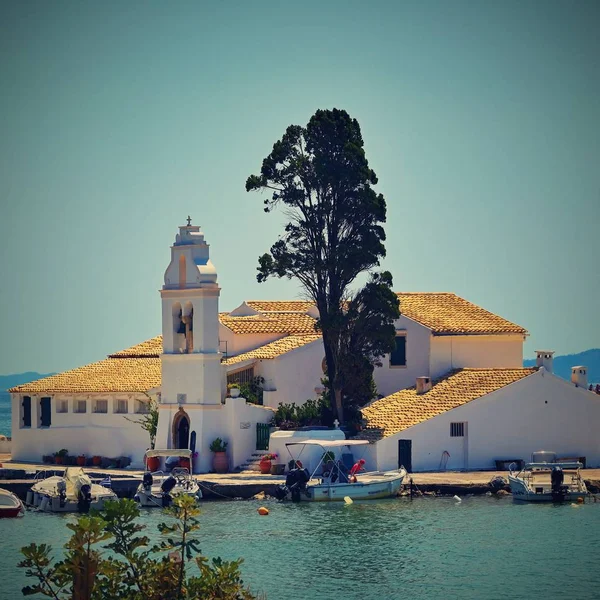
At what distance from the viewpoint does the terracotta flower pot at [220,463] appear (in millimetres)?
59469

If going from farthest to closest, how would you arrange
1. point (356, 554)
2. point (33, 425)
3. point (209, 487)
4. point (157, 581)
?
point (33, 425) → point (209, 487) → point (356, 554) → point (157, 581)

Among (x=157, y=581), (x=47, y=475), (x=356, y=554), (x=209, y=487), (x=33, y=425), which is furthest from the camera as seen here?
(x=33, y=425)

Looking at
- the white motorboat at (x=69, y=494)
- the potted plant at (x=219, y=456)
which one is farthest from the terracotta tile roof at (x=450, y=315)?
the white motorboat at (x=69, y=494)

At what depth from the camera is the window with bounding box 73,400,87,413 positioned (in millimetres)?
64250

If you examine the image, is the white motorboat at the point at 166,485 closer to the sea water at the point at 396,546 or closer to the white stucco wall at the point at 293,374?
the sea water at the point at 396,546

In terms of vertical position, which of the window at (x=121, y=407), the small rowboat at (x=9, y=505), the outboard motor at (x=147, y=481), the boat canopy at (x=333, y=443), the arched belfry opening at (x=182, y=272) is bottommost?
the small rowboat at (x=9, y=505)

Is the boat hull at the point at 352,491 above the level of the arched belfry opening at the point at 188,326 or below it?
below

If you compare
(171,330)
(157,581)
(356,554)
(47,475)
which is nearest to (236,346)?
(171,330)

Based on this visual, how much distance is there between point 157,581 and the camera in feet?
101

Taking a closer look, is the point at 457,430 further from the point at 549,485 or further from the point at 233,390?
the point at 233,390

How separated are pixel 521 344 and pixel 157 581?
37.9 m

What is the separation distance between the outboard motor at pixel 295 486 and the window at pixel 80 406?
490 inches

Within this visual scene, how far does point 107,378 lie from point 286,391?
7071 millimetres

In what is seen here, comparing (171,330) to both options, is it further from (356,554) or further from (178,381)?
(356,554)
